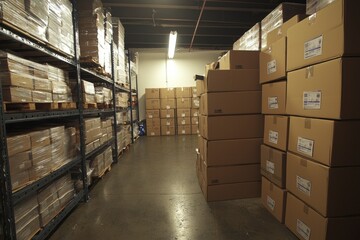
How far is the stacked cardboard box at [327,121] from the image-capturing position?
1.41 metres

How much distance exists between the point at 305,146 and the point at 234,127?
93cm

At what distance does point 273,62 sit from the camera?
7.25 ft

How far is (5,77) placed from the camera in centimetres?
162

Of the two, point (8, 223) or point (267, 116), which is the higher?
point (267, 116)

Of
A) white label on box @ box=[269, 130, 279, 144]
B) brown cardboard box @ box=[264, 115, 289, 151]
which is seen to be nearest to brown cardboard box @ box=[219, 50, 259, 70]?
brown cardboard box @ box=[264, 115, 289, 151]

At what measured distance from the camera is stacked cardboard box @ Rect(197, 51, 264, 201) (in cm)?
256

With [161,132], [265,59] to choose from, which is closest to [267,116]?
[265,59]

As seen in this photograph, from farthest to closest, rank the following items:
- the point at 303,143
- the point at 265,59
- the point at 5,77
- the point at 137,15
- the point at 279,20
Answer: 1. the point at 137,15
2. the point at 279,20
3. the point at 265,59
4. the point at 303,143
5. the point at 5,77

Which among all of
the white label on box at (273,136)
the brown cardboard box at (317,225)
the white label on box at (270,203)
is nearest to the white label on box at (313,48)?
the white label on box at (273,136)

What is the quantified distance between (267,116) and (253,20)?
3.99 meters

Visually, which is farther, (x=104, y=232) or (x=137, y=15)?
(x=137, y=15)

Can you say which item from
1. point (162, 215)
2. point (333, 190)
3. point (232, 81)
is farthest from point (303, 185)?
point (162, 215)

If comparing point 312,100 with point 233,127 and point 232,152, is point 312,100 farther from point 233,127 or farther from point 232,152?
point 232,152

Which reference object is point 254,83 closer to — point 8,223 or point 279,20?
point 279,20
